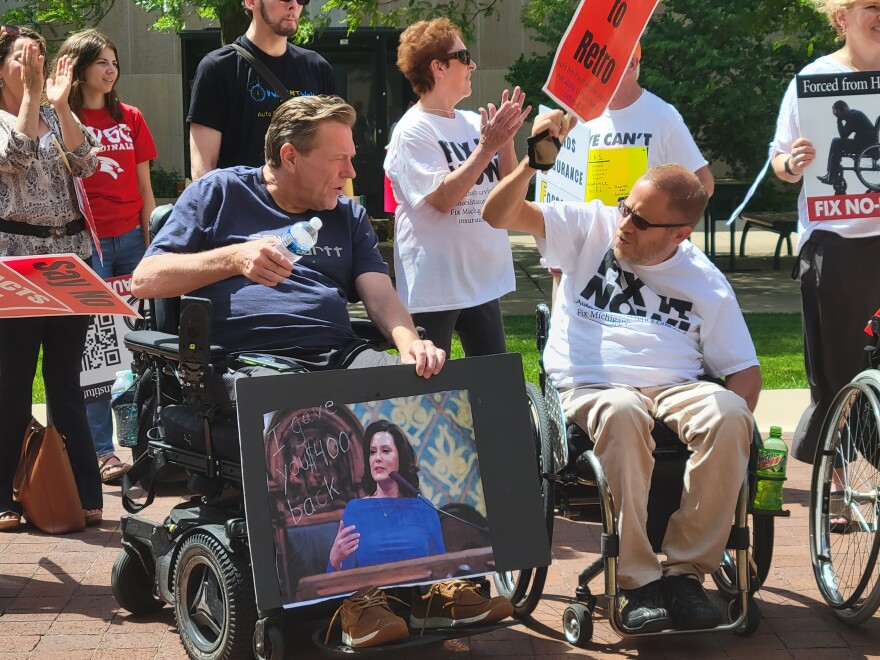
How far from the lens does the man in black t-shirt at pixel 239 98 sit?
498 cm

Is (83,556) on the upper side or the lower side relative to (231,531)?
lower

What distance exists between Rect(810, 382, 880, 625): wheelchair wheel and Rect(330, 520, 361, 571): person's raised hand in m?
1.59

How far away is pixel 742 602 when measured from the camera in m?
3.65

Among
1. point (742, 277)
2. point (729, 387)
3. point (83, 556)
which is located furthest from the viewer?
point (742, 277)

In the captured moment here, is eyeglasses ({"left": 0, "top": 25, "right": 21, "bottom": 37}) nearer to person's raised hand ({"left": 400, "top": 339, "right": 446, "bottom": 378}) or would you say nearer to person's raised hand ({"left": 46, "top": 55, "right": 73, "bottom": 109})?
person's raised hand ({"left": 46, "top": 55, "right": 73, "bottom": 109})

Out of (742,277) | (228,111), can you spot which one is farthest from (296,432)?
(742,277)

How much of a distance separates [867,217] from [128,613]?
3.04m

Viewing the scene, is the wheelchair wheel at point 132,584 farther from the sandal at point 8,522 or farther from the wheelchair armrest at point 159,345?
the sandal at point 8,522

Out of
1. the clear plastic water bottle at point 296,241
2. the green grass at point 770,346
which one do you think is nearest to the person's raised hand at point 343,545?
the clear plastic water bottle at point 296,241

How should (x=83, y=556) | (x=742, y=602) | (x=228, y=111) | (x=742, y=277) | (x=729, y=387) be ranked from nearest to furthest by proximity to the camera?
(x=742, y=602)
(x=729, y=387)
(x=83, y=556)
(x=228, y=111)
(x=742, y=277)

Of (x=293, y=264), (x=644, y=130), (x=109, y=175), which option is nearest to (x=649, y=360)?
(x=293, y=264)

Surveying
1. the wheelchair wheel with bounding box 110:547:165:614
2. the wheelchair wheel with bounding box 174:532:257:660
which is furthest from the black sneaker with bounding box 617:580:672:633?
the wheelchair wheel with bounding box 110:547:165:614

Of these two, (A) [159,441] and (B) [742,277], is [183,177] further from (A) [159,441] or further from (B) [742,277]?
(A) [159,441]

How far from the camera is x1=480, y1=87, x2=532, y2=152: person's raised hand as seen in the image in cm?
438
